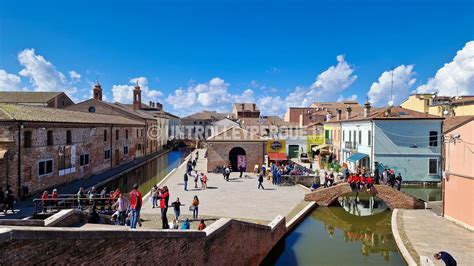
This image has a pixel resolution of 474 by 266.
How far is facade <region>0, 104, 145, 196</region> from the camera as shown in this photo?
1830 centimetres

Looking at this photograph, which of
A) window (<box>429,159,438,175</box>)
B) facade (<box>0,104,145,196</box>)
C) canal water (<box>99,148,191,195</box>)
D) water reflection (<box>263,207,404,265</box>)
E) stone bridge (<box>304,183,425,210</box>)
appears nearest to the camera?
water reflection (<box>263,207,404,265</box>)

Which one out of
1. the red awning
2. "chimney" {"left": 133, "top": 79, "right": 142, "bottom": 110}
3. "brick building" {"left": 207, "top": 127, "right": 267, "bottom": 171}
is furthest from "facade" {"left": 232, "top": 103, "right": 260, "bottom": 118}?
"brick building" {"left": 207, "top": 127, "right": 267, "bottom": 171}

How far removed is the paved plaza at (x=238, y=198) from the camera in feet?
55.0

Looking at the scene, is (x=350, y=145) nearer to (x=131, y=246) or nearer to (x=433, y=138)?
(x=433, y=138)

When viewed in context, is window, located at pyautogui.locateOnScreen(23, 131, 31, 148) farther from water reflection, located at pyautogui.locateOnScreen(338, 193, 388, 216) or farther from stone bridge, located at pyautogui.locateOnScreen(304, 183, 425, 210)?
water reflection, located at pyautogui.locateOnScreen(338, 193, 388, 216)

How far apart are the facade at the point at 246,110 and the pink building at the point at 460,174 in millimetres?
66808

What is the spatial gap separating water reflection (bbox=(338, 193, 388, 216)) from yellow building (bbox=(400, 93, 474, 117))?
22096 mm

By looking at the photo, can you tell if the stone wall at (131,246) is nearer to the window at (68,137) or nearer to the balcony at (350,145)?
the window at (68,137)

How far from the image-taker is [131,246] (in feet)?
24.0

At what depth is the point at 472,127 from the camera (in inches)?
594

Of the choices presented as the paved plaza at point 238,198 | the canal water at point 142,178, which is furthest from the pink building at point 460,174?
the canal water at point 142,178

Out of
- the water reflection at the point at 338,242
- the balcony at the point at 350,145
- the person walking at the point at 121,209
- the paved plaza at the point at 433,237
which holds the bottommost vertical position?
the water reflection at the point at 338,242

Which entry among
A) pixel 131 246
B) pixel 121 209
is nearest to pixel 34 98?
pixel 121 209

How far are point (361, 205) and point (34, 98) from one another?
49.6 m
